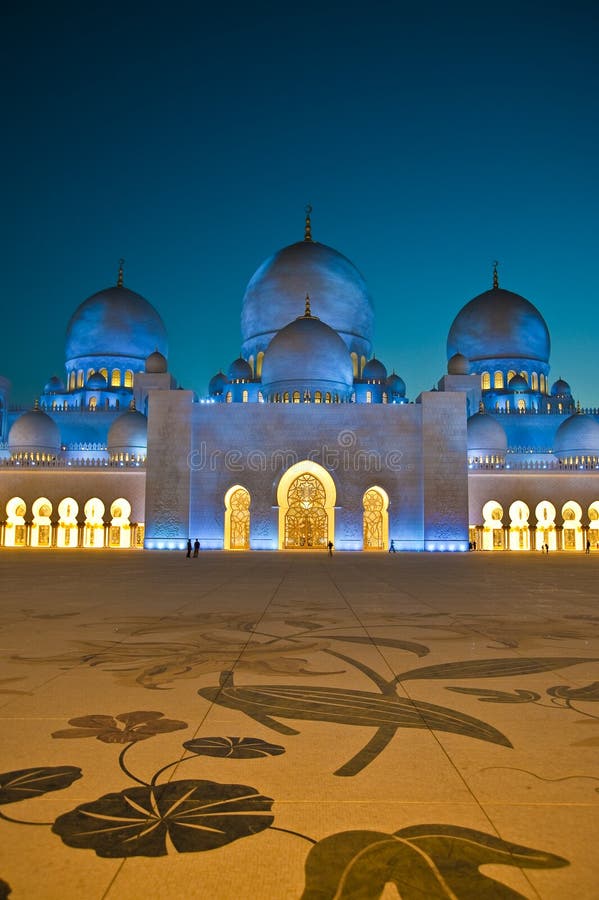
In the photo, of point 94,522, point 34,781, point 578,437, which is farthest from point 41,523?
point 34,781

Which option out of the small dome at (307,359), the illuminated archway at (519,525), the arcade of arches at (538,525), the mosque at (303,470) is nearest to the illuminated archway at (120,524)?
the mosque at (303,470)

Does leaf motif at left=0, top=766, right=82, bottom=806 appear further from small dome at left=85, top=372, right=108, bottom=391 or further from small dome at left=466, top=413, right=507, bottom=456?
small dome at left=85, top=372, right=108, bottom=391

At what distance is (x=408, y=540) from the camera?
94.8 ft

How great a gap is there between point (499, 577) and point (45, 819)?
11.9 m

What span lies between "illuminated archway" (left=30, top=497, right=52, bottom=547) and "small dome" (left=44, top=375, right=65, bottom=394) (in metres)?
10.9

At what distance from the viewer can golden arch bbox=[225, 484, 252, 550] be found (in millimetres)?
29234

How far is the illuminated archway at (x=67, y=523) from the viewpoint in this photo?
31.2 m

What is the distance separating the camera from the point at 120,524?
102ft

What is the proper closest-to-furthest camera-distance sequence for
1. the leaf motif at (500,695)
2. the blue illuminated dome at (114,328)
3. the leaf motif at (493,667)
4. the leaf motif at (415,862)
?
the leaf motif at (415,862)
the leaf motif at (500,695)
the leaf motif at (493,667)
the blue illuminated dome at (114,328)

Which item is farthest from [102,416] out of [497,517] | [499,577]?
[499,577]

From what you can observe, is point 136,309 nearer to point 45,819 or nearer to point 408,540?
point 408,540

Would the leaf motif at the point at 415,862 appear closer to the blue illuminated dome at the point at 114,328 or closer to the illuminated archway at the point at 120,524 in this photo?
the illuminated archway at the point at 120,524

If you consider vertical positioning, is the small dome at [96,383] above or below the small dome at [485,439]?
above

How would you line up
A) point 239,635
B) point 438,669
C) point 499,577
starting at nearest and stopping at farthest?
point 438,669, point 239,635, point 499,577
